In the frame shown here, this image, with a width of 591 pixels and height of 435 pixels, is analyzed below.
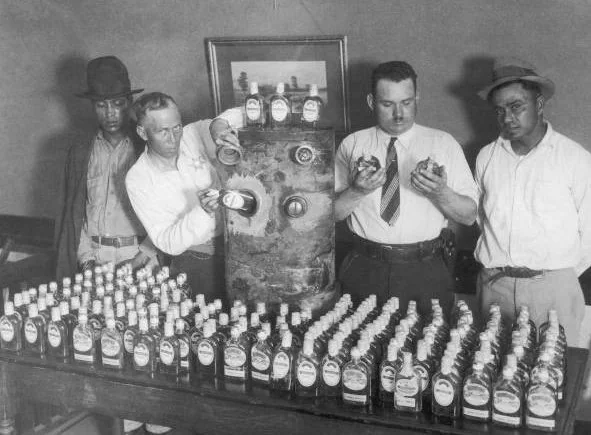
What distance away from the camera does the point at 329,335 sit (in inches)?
94.1

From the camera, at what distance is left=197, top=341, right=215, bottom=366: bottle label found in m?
2.39

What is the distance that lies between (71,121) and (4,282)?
1579 mm

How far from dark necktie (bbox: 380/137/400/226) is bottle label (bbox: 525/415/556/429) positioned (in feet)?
4.93

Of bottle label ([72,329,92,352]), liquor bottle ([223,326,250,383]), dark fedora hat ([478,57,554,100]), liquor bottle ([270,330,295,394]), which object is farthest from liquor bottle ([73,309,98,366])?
dark fedora hat ([478,57,554,100])

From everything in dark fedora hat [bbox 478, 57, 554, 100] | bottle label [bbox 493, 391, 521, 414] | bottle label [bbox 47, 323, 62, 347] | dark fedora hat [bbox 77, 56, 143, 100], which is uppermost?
dark fedora hat [bbox 77, 56, 143, 100]

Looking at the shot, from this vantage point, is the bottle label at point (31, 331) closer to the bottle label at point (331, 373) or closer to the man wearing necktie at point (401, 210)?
the bottle label at point (331, 373)

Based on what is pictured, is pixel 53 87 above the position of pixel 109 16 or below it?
below

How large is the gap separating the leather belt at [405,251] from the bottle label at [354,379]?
1307 mm

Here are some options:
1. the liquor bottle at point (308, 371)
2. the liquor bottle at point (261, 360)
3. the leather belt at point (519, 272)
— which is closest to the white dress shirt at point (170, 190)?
the liquor bottle at point (261, 360)

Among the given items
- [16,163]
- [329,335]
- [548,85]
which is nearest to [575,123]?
[548,85]

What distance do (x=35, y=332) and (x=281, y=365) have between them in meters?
1.03

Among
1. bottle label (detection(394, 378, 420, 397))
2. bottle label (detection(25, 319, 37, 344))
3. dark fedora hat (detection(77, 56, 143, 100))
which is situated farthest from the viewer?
dark fedora hat (detection(77, 56, 143, 100))

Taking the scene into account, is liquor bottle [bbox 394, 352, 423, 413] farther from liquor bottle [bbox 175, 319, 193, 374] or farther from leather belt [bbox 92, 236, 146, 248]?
leather belt [bbox 92, 236, 146, 248]

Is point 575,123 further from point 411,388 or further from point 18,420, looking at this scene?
point 18,420
